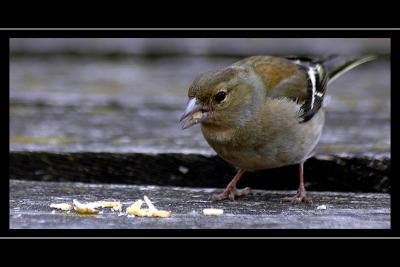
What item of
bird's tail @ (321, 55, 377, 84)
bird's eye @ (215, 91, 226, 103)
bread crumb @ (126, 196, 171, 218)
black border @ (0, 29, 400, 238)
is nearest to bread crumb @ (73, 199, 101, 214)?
bread crumb @ (126, 196, 171, 218)

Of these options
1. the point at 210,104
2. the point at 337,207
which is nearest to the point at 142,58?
the point at 210,104

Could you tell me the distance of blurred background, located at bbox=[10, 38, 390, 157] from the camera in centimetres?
348

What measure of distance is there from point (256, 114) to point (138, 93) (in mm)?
1553

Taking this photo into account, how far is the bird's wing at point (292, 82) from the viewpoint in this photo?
3.77 meters

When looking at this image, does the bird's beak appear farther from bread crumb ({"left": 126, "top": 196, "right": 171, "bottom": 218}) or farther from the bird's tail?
the bird's tail

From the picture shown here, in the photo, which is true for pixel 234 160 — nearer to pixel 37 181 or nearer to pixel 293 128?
pixel 293 128

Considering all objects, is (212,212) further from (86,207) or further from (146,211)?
(86,207)

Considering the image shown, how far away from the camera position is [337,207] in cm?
263

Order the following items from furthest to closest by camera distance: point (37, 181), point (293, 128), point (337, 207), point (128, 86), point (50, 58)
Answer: point (50, 58)
point (128, 86)
point (293, 128)
point (37, 181)
point (337, 207)

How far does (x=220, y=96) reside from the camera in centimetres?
358

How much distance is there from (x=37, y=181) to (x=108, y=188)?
0.39 m

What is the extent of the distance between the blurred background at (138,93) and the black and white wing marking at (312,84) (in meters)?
0.18
